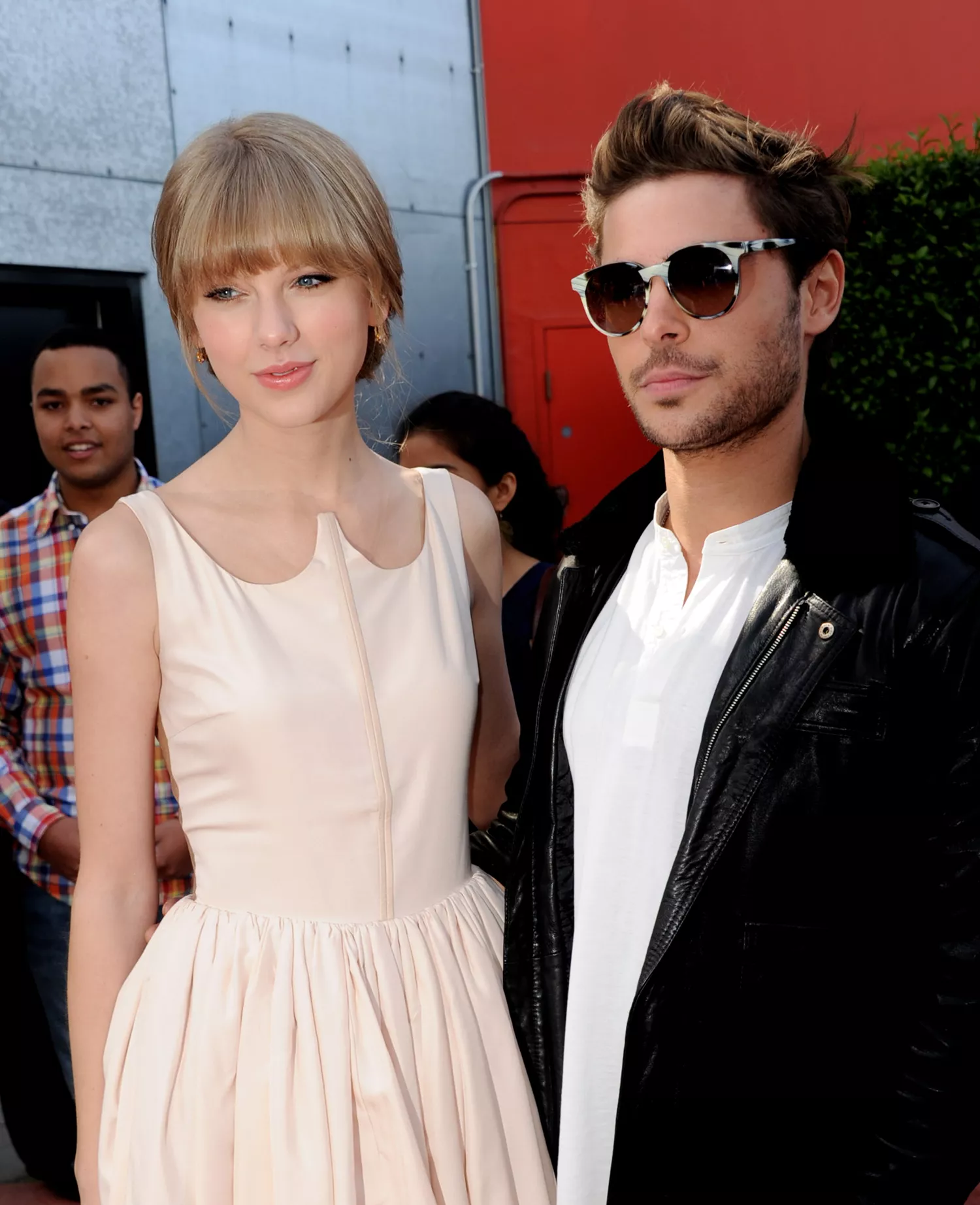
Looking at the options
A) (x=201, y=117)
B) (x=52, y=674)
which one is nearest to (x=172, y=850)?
(x=52, y=674)

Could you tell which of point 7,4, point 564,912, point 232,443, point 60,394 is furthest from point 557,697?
point 7,4

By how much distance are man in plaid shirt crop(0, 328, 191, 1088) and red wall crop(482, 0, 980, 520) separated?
4.27m

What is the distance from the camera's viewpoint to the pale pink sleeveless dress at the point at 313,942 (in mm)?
1785

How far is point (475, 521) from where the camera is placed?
2225 millimetres

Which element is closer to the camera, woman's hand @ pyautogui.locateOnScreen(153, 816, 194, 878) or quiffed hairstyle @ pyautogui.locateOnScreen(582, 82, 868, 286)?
quiffed hairstyle @ pyautogui.locateOnScreen(582, 82, 868, 286)

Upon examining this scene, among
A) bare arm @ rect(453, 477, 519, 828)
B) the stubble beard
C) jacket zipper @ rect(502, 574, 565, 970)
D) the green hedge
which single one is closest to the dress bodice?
jacket zipper @ rect(502, 574, 565, 970)

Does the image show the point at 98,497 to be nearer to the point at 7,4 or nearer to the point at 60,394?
the point at 60,394

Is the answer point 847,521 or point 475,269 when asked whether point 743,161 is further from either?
point 475,269

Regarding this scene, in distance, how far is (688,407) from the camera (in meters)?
1.91

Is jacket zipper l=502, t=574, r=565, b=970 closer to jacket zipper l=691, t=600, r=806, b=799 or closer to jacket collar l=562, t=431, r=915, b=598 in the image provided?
jacket zipper l=691, t=600, r=806, b=799

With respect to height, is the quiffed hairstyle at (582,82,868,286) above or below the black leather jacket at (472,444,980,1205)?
above

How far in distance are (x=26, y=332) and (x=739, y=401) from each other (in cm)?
465

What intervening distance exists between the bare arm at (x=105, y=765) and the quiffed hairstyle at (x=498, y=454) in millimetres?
2323

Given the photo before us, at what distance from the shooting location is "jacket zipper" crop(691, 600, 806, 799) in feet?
5.69
